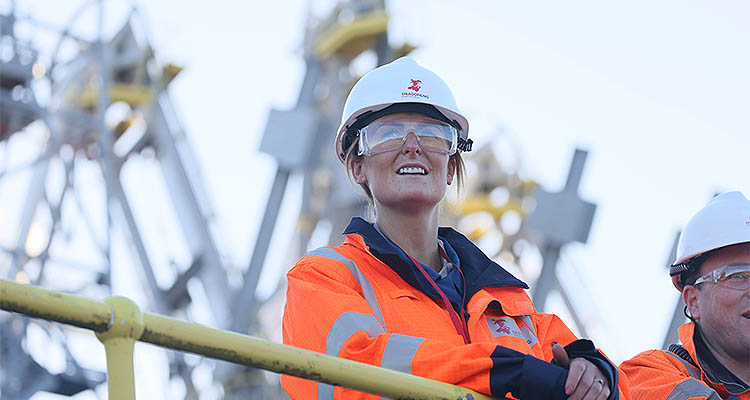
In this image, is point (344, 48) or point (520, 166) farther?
point (520, 166)

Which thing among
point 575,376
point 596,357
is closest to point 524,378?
point 575,376

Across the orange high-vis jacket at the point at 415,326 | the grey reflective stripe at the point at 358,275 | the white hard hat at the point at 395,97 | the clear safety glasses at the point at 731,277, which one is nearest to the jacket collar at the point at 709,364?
the clear safety glasses at the point at 731,277

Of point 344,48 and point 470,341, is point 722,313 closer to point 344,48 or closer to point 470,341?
point 470,341

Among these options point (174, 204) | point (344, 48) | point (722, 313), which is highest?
point (722, 313)

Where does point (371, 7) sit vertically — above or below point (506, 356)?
below

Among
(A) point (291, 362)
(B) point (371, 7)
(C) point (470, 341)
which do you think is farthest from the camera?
(B) point (371, 7)

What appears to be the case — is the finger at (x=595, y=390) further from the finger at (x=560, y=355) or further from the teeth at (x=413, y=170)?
the teeth at (x=413, y=170)

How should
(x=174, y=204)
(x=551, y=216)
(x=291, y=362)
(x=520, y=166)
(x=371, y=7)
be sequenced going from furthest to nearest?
1. (x=520, y=166)
2. (x=174, y=204)
3. (x=371, y=7)
4. (x=551, y=216)
5. (x=291, y=362)

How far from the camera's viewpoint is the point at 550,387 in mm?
2221

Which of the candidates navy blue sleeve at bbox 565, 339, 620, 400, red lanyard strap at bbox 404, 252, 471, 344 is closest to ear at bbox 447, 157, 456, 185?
red lanyard strap at bbox 404, 252, 471, 344

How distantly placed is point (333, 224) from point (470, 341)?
1240cm

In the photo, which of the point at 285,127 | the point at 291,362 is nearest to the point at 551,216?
the point at 285,127

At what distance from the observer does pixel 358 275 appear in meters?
2.57

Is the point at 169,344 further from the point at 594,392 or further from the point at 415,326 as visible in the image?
the point at 594,392
